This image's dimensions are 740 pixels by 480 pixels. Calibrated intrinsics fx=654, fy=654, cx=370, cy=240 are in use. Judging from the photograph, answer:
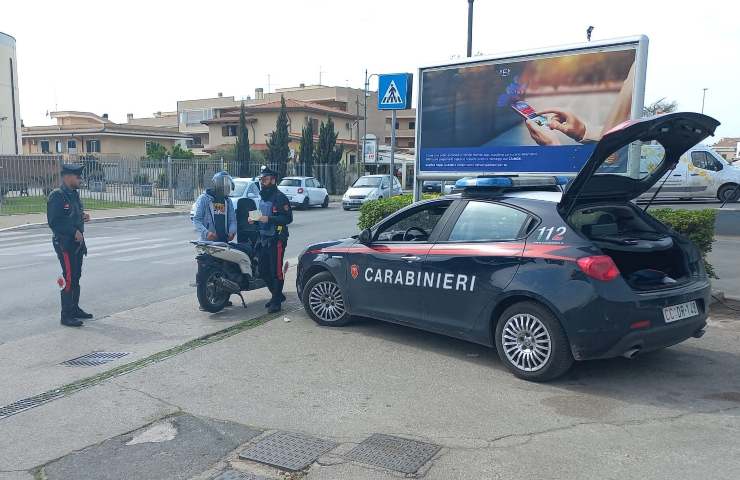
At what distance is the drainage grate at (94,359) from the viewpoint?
19.8 feet

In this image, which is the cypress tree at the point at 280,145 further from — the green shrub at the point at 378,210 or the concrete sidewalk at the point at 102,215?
the green shrub at the point at 378,210

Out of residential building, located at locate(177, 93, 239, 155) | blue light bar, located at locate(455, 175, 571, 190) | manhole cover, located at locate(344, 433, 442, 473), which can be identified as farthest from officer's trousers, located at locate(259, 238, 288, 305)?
residential building, located at locate(177, 93, 239, 155)

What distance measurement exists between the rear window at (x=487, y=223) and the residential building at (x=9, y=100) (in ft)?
151

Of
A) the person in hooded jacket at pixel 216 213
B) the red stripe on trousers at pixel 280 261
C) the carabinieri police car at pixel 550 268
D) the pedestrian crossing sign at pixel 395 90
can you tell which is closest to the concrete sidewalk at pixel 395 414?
→ the carabinieri police car at pixel 550 268

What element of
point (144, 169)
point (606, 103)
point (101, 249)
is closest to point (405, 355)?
point (606, 103)

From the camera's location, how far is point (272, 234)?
8.06 metres

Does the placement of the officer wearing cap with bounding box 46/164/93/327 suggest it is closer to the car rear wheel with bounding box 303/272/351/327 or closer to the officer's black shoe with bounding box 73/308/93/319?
the officer's black shoe with bounding box 73/308/93/319

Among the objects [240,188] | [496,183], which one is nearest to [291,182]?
[240,188]

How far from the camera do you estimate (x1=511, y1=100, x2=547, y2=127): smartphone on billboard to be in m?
9.27

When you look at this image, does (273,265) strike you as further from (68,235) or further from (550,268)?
(550,268)

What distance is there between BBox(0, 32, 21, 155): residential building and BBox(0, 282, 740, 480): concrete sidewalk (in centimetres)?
4475

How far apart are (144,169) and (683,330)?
28705mm

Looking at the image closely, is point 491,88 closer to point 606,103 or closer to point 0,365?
point 606,103

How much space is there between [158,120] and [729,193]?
7653 centimetres
